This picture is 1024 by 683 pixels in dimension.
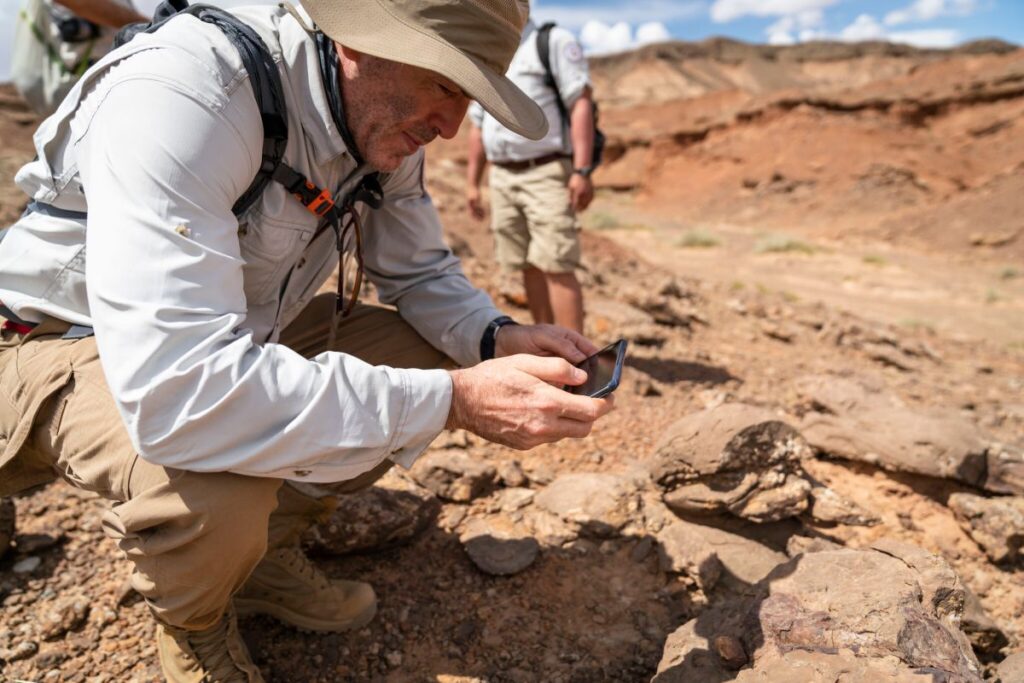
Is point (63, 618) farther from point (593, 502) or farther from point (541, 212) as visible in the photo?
point (541, 212)

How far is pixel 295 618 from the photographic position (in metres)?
1.89

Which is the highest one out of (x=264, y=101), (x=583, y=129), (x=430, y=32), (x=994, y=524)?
(x=430, y=32)

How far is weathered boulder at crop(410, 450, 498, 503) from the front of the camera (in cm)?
242

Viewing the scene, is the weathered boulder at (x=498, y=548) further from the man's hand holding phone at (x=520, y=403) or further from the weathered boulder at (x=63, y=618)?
the weathered boulder at (x=63, y=618)

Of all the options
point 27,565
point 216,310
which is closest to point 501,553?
point 216,310

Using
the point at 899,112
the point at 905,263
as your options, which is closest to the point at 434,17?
the point at 905,263

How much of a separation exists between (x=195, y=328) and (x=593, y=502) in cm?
149

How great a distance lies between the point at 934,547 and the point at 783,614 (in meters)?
1.11

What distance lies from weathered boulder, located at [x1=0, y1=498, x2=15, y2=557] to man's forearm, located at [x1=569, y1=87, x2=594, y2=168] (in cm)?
267

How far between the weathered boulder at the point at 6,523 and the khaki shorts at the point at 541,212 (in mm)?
2319

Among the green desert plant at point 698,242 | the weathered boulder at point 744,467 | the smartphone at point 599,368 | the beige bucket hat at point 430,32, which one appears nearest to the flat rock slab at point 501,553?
the weathered boulder at point 744,467

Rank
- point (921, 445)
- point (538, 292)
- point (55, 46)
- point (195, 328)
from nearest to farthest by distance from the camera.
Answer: point (195, 328)
point (921, 445)
point (55, 46)
point (538, 292)

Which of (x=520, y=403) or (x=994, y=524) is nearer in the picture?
(x=520, y=403)

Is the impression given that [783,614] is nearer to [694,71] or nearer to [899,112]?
[899,112]
